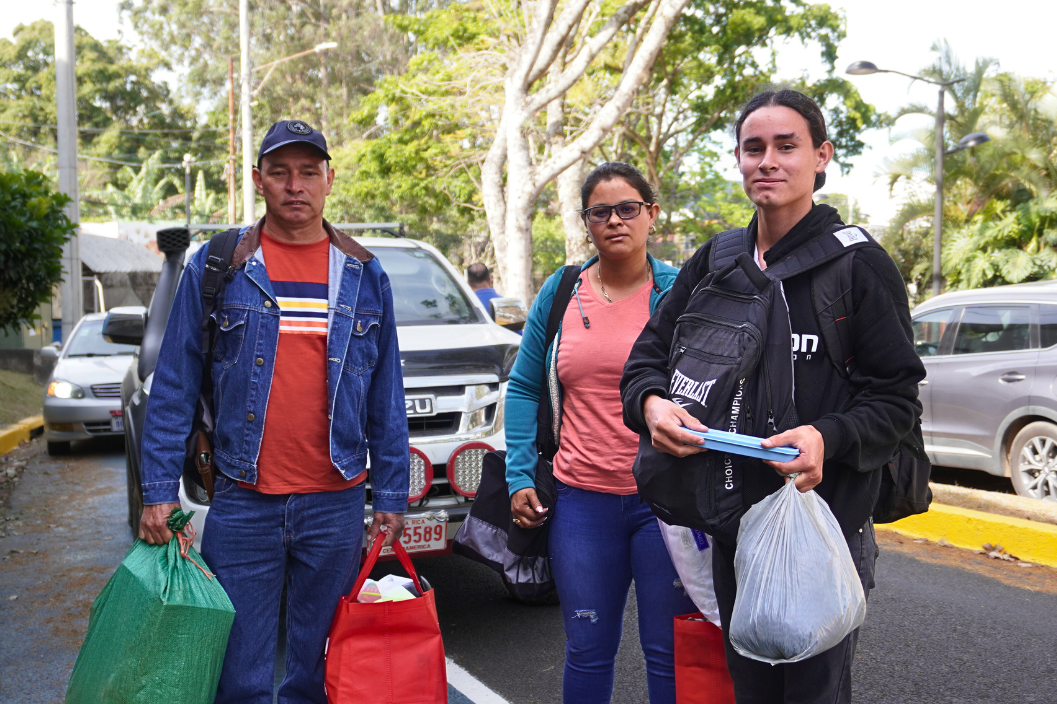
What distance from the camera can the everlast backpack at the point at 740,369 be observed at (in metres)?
1.90

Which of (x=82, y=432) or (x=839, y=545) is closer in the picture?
(x=839, y=545)

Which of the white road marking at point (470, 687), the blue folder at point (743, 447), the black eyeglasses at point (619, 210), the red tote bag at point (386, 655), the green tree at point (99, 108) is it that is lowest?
the white road marking at point (470, 687)

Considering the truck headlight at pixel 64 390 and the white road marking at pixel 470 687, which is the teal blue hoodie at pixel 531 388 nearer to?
the white road marking at pixel 470 687

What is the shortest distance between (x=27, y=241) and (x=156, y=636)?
8.96 metres

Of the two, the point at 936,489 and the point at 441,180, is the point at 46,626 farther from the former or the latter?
the point at 441,180

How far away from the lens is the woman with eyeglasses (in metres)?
2.63

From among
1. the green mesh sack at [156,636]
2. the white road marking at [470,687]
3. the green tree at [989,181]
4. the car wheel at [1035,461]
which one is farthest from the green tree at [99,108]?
the green mesh sack at [156,636]

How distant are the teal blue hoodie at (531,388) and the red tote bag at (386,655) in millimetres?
509

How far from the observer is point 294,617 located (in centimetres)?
266

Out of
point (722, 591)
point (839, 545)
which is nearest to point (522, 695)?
point (722, 591)

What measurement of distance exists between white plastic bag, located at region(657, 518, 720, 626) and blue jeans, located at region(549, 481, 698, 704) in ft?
0.49

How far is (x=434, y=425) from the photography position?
14.6 feet

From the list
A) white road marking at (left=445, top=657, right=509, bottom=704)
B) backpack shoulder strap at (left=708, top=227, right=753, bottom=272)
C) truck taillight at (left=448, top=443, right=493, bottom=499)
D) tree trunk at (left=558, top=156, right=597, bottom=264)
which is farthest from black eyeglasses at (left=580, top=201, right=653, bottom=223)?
tree trunk at (left=558, top=156, right=597, bottom=264)

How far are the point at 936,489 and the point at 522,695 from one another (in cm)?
454
